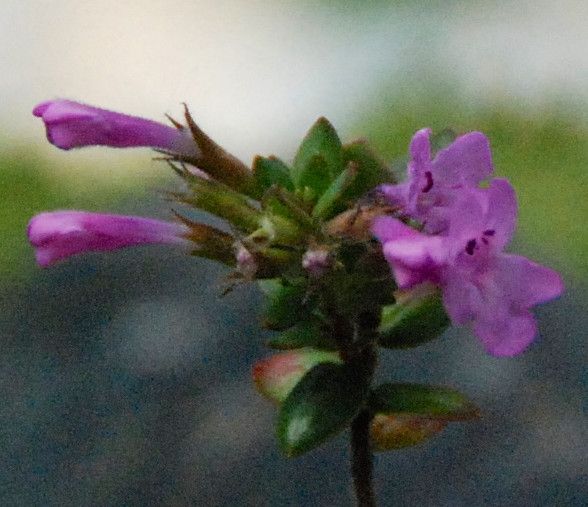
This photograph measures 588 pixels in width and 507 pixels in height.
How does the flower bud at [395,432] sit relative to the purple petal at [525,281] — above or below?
below

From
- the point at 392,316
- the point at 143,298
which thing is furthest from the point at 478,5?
the point at 392,316

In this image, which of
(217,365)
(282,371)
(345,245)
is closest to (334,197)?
(345,245)

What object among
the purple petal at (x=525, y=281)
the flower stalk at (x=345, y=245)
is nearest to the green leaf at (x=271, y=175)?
the flower stalk at (x=345, y=245)

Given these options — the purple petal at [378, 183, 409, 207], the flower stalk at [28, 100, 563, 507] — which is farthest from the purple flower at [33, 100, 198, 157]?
the purple petal at [378, 183, 409, 207]

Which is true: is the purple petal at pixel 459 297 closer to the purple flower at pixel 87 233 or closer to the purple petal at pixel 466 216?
the purple petal at pixel 466 216

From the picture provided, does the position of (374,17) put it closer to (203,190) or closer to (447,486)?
(447,486)

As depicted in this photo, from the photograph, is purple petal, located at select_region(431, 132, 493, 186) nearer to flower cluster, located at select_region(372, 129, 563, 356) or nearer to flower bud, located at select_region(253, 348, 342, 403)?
flower cluster, located at select_region(372, 129, 563, 356)

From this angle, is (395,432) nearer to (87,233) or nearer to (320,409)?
(320,409)
